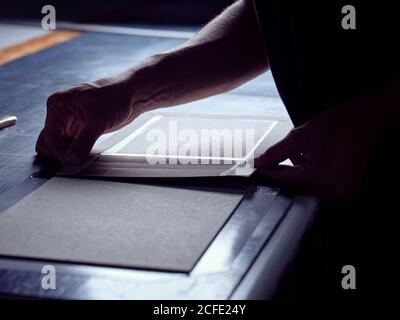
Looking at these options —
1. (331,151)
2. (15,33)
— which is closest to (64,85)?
(15,33)

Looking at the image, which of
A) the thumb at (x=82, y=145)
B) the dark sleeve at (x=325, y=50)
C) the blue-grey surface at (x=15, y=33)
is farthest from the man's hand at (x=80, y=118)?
the blue-grey surface at (x=15, y=33)

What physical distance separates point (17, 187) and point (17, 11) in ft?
5.67

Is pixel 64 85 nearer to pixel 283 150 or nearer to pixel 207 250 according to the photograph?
pixel 283 150

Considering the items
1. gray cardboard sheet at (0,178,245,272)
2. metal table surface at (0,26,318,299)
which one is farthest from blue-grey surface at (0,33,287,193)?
gray cardboard sheet at (0,178,245,272)

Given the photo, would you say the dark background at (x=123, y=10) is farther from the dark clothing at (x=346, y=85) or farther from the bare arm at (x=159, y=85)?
the dark clothing at (x=346, y=85)

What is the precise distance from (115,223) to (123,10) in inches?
72.9

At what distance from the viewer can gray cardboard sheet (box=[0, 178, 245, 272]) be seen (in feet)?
2.39

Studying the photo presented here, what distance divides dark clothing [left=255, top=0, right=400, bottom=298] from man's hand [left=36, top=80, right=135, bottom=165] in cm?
25

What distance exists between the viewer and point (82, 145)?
1022 millimetres

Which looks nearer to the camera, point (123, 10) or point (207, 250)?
point (207, 250)

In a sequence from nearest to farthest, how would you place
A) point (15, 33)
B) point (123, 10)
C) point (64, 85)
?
1. point (64, 85)
2. point (15, 33)
3. point (123, 10)

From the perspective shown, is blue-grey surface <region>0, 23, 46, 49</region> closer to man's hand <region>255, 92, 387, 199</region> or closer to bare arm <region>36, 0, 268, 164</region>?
bare arm <region>36, 0, 268, 164</region>

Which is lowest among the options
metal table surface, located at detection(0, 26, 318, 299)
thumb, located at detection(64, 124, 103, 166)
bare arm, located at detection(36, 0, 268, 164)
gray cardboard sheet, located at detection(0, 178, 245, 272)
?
metal table surface, located at detection(0, 26, 318, 299)

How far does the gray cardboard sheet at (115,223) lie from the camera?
729 millimetres
